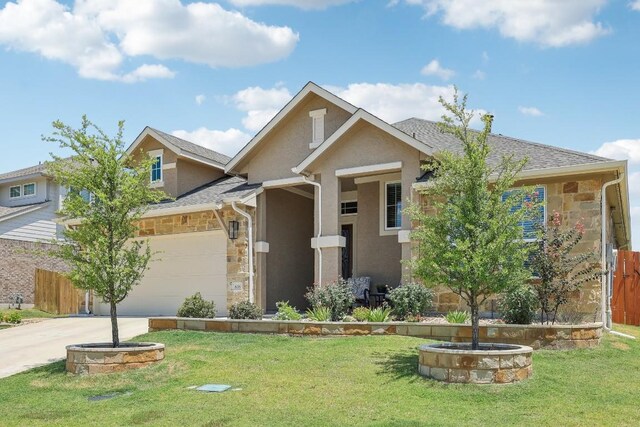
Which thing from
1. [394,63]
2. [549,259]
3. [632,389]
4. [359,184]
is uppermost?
[394,63]

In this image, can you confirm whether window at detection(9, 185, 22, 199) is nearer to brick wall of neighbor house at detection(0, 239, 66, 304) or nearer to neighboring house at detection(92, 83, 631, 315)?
brick wall of neighbor house at detection(0, 239, 66, 304)

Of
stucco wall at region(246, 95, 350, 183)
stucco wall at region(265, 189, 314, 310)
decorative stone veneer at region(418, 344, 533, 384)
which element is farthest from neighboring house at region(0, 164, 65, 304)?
decorative stone veneer at region(418, 344, 533, 384)

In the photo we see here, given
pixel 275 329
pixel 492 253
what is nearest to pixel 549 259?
pixel 492 253

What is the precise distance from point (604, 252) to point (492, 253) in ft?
16.1

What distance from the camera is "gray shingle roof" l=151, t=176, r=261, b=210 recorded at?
18.2 m

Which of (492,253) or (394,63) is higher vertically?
(394,63)

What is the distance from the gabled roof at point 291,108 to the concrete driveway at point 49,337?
18.1 feet

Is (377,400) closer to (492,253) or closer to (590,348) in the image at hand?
(492,253)

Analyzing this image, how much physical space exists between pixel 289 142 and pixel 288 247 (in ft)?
10.8

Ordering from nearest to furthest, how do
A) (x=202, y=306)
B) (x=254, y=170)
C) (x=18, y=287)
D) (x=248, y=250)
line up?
(x=202, y=306)
(x=248, y=250)
(x=254, y=170)
(x=18, y=287)

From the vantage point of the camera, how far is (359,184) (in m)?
18.7

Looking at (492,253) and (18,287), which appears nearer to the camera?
(492,253)

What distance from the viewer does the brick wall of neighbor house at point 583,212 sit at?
13.2 metres

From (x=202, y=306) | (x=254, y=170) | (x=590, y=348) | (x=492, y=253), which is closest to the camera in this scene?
(x=492, y=253)
